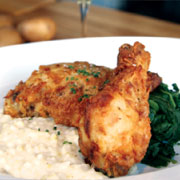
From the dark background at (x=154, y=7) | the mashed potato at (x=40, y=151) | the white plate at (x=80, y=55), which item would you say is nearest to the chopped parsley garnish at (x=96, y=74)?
the mashed potato at (x=40, y=151)

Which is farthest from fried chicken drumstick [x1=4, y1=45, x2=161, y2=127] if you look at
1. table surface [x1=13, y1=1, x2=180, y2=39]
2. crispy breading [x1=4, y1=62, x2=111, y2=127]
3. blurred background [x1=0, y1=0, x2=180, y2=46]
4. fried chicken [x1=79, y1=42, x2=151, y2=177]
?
table surface [x1=13, y1=1, x2=180, y2=39]

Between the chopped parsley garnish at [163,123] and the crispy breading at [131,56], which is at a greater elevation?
the crispy breading at [131,56]

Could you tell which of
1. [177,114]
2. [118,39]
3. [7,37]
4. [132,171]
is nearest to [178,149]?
[177,114]

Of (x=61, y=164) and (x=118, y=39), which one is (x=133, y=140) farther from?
(x=118, y=39)

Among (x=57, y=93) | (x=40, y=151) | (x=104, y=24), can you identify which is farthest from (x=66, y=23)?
(x=40, y=151)

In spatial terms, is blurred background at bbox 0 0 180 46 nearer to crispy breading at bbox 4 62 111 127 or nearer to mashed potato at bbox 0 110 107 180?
crispy breading at bbox 4 62 111 127

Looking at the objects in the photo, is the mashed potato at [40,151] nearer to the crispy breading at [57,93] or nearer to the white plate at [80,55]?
the crispy breading at [57,93]

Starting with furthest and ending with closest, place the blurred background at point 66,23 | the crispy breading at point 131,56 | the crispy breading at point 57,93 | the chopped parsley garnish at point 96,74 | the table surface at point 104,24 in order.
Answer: the table surface at point 104,24 < the blurred background at point 66,23 < the chopped parsley garnish at point 96,74 < the crispy breading at point 57,93 < the crispy breading at point 131,56
